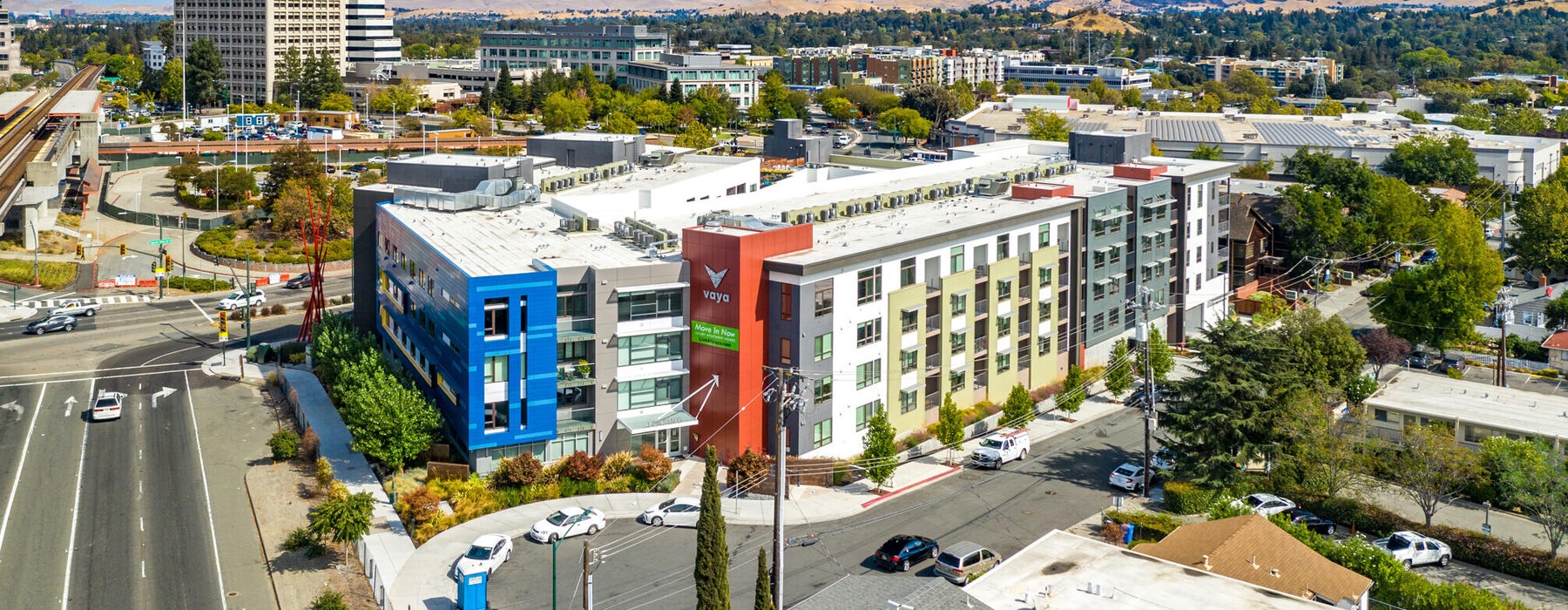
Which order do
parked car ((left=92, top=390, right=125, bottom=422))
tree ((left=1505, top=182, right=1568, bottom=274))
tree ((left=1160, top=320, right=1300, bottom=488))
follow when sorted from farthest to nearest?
tree ((left=1505, top=182, right=1568, bottom=274)), parked car ((left=92, top=390, right=125, bottom=422)), tree ((left=1160, top=320, right=1300, bottom=488))

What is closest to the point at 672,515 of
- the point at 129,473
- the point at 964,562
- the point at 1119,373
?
the point at 964,562

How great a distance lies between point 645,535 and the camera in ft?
181

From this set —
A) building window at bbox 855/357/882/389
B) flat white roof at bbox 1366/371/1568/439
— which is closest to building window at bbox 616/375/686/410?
building window at bbox 855/357/882/389

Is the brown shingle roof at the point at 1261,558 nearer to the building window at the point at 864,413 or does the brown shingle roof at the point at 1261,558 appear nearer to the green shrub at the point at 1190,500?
the green shrub at the point at 1190,500

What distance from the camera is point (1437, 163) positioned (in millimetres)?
149000

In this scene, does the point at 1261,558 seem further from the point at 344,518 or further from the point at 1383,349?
the point at 1383,349

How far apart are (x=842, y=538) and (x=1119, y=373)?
27376 millimetres

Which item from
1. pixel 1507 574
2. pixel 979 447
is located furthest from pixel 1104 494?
pixel 1507 574

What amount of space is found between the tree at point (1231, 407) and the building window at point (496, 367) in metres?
28.9

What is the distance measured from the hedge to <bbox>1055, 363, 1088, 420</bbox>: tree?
15574mm

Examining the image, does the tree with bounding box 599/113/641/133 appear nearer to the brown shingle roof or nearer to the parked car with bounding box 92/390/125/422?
the parked car with bounding box 92/390/125/422

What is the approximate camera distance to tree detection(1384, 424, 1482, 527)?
5588cm

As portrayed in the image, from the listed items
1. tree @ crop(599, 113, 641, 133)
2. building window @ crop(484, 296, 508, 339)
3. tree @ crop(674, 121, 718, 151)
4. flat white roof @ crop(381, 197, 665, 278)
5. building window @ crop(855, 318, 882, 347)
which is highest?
tree @ crop(599, 113, 641, 133)

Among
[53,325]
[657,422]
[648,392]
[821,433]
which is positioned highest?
[648,392]
